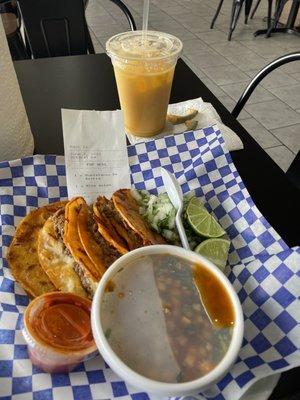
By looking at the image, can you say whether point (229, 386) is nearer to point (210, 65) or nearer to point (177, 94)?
point (177, 94)

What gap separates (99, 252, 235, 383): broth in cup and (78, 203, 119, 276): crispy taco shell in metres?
0.12

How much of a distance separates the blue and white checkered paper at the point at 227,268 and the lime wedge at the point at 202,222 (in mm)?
59

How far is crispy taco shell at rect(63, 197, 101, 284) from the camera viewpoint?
0.88 metres

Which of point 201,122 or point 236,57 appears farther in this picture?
point 236,57

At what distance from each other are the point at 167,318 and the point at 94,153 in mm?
670

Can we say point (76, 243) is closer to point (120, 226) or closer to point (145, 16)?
point (120, 226)

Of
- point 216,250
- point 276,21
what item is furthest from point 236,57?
point 216,250

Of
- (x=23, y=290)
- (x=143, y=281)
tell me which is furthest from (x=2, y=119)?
(x=143, y=281)

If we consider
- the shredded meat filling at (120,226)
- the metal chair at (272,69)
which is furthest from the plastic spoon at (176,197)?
the metal chair at (272,69)

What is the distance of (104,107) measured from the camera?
1.50m

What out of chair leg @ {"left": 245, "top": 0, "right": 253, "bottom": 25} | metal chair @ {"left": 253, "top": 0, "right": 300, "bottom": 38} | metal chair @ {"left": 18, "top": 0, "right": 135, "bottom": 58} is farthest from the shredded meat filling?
chair leg @ {"left": 245, "top": 0, "right": 253, "bottom": 25}

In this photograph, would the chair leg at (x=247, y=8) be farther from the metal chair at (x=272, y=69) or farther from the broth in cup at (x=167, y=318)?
the broth in cup at (x=167, y=318)

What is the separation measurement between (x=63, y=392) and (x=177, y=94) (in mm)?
1252

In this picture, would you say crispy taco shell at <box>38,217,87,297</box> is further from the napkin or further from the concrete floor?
the concrete floor
